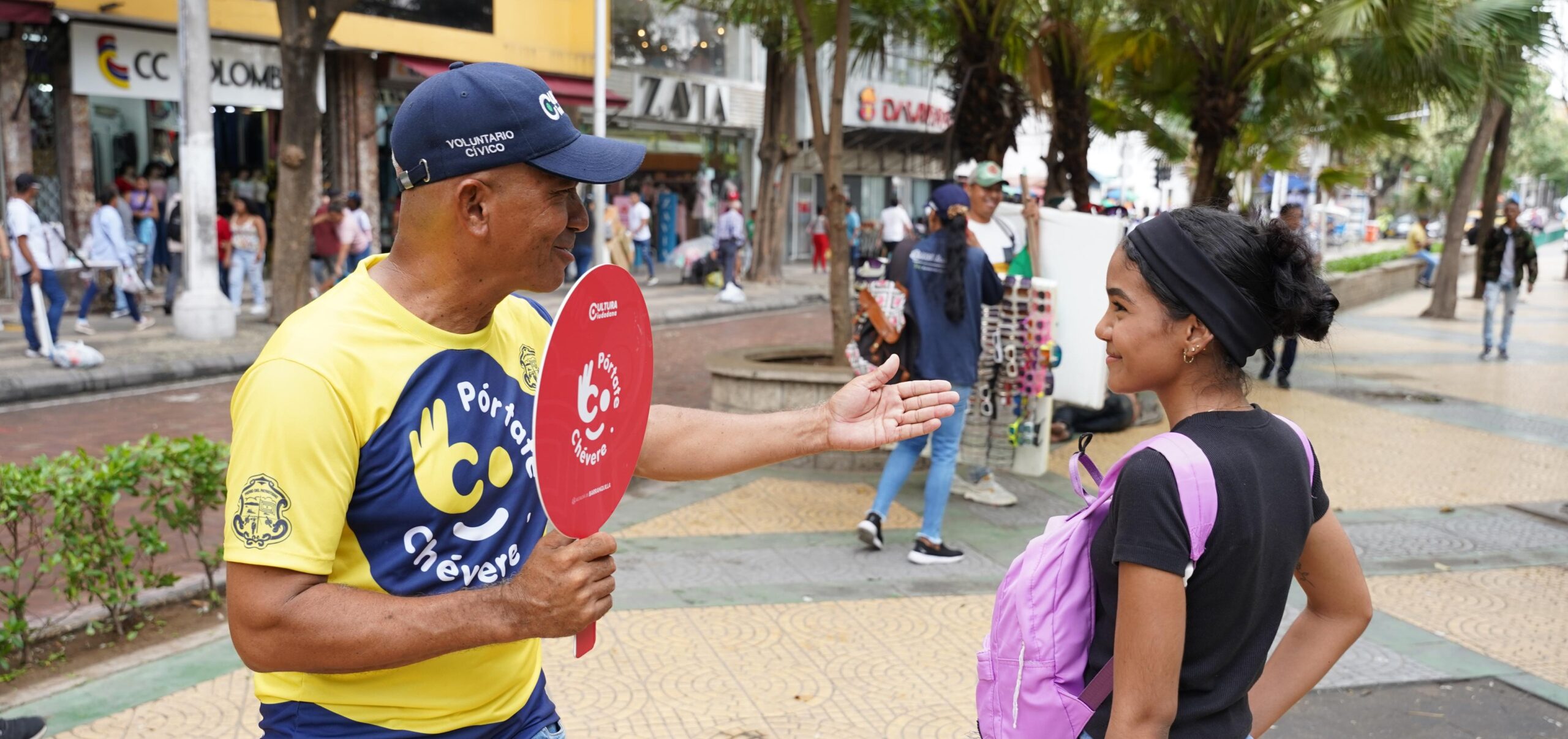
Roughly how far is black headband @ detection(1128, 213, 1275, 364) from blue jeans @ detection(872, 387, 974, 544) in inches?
157

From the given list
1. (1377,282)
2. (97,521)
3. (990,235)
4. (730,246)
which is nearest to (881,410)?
(97,521)

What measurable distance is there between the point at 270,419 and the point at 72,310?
16.1 metres

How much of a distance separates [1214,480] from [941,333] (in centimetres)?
432

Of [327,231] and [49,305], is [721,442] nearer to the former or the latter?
[49,305]

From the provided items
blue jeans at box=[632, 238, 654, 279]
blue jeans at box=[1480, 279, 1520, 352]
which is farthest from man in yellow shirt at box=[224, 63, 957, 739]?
blue jeans at box=[632, 238, 654, 279]

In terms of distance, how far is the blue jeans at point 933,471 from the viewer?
583 cm

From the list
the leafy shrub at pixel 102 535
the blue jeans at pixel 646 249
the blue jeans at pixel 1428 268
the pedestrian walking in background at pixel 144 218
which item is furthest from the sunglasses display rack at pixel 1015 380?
the blue jeans at pixel 1428 268

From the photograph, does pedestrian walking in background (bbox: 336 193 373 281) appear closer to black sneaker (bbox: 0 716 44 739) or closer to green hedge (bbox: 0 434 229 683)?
green hedge (bbox: 0 434 229 683)

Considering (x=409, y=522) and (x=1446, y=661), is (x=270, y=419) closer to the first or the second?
(x=409, y=522)

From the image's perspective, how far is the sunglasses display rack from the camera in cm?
678

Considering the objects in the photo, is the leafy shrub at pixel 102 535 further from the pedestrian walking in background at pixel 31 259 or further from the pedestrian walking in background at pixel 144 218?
the pedestrian walking in background at pixel 144 218

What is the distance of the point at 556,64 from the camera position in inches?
843

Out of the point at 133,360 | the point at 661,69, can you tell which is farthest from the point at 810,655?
the point at 661,69

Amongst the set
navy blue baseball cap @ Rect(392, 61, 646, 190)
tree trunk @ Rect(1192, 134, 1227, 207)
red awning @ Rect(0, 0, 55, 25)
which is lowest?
navy blue baseball cap @ Rect(392, 61, 646, 190)
